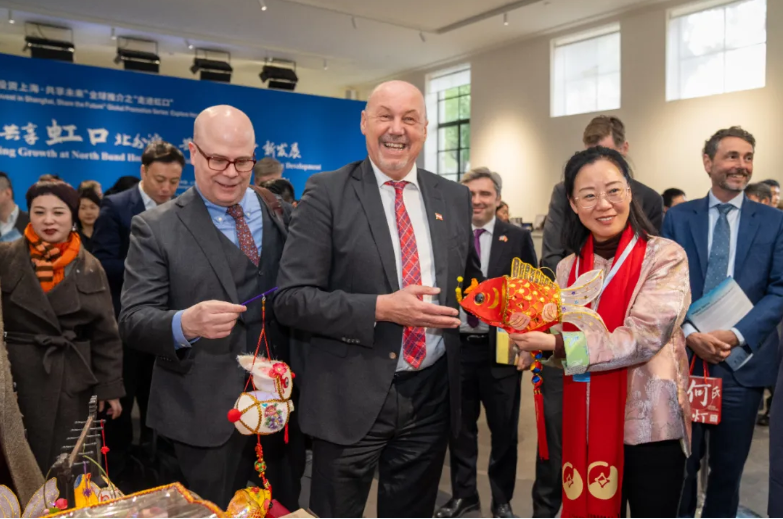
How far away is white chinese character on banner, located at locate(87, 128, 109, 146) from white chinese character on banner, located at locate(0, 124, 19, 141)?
89cm

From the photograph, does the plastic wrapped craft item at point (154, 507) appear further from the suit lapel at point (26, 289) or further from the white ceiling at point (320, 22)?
the white ceiling at point (320, 22)

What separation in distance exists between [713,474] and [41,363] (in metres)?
3.10

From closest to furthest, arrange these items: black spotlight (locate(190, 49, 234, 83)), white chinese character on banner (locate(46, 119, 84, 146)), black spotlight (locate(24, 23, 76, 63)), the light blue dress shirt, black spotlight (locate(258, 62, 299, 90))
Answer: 1. the light blue dress shirt
2. white chinese character on banner (locate(46, 119, 84, 146))
3. black spotlight (locate(24, 23, 76, 63))
4. black spotlight (locate(190, 49, 234, 83))
5. black spotlight (locate(258, 62, 299, 90))

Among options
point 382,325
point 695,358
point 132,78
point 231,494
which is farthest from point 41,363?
point 132,78

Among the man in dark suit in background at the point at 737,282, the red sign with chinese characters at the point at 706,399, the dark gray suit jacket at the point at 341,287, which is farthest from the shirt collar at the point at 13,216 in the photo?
the red sign with chinese characters at the point at 706,399

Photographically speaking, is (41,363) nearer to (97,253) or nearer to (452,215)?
(97,253)

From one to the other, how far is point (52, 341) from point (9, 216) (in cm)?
227

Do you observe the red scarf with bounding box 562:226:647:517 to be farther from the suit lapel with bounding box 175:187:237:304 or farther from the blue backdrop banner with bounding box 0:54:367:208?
the blue backdrop banner with bounding box 0:54:367:208

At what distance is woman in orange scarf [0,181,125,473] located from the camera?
267 centimetres

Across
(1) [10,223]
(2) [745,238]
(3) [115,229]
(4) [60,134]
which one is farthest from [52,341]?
(4) [60,134]

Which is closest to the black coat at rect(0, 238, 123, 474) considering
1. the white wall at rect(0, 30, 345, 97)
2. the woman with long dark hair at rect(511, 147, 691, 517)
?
the woman with long dark hair at rect(511, 147, 691, 517)

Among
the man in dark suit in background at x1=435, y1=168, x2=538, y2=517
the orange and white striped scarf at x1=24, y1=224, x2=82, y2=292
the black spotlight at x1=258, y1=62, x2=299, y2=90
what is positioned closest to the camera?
the orange and white striped scarf at x1=24, y1=224, x2=82, y2=292

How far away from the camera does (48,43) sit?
916 centimetres

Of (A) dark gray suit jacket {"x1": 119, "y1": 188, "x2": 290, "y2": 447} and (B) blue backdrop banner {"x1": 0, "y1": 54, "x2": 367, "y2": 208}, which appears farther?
(B) blue backdrop banner {"x1": 0, "y1": 54, "x2": 367, "y2": 208}
